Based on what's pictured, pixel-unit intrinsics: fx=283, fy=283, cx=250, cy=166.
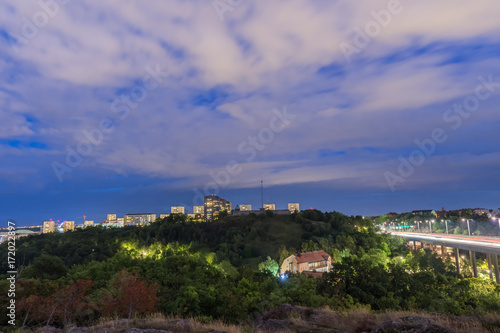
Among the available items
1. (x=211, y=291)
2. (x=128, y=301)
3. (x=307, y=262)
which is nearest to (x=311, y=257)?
(x=307, y=262)

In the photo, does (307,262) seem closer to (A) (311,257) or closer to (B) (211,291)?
(A) (311,257)

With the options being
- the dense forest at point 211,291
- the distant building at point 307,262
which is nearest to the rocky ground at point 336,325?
the dense forest at point 211,291

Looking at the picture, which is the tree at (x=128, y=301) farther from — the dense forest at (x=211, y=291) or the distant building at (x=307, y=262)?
the distant building at (x=307, y=262)

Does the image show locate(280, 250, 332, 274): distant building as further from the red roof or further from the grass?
the grass

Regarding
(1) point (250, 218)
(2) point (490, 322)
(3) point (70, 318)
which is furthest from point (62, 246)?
(2) point (490, 322)

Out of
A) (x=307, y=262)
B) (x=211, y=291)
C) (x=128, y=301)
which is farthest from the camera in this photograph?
(x=307, y=262)

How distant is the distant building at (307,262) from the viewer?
7378 centimetres

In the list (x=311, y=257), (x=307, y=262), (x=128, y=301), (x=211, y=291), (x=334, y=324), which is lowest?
(x=307, y=262)

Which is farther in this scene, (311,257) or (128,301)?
(311,257)

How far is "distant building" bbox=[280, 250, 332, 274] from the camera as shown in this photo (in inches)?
2905

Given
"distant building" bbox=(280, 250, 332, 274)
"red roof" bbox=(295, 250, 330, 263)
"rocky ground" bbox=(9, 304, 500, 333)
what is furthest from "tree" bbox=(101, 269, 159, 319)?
"red roof" bbox=(295, 250, 330, 263)

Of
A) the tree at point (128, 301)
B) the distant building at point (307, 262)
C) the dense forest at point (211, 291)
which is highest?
the tree at point (128, 301)

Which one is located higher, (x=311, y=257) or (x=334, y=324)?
(x=334, y=324)

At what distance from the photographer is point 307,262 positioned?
74.7 m
